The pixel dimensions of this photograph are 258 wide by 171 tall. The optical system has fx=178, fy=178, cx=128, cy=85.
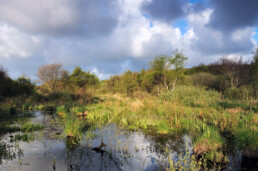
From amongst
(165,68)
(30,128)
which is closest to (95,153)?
(30,128)

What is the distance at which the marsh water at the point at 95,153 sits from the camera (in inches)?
198

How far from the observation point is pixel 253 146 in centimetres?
555

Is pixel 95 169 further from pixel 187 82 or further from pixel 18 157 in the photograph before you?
pixel 187 82

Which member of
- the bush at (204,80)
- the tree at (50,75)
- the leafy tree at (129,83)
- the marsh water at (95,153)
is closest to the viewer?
the marsh water at (95,153)

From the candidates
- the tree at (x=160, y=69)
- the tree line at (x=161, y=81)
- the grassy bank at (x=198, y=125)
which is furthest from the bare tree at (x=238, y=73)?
the grassy bank at (x=198, y=125)

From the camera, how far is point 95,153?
5926 mm

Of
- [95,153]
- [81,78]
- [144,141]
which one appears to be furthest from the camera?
[81,78]

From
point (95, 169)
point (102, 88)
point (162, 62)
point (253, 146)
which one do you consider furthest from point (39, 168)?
point (102, 88)

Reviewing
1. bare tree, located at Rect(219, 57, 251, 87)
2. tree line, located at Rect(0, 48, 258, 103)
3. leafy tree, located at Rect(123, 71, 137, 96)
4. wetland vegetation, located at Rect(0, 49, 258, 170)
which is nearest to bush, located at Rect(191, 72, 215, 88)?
tree line, located at Rect(0, 48, 258, 103)

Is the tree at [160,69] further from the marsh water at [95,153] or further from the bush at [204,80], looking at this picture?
the marsh water at [95,153]

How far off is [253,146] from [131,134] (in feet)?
15.0

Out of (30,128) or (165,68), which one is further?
(165,68)

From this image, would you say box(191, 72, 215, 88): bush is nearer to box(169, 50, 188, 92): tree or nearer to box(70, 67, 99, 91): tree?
box(169, 50, 188, 92): tree

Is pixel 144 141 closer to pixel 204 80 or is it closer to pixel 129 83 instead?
pixel 129 83
